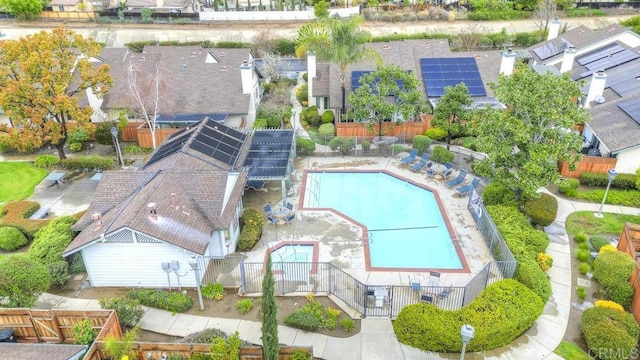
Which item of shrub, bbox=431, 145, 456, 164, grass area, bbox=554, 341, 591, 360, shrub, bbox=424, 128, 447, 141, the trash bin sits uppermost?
shrub, bbox=424, 128, 447, 141

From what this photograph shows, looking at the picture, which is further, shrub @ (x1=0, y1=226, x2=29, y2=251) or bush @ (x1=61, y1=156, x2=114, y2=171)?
bush @ (x1=61, y1=156, x2=114, y2=171)

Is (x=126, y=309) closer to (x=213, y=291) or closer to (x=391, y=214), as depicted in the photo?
(x=213, y=291)

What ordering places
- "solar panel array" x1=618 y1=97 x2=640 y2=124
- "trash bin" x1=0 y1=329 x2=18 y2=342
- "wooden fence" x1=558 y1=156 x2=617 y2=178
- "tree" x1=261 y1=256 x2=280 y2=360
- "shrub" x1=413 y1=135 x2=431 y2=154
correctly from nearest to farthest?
1. "tree" x1=261 y1=256 x2=280 y2=360
2. "trash bin" x1=0 y1=329 x2=18 y2=342
3. "wooden fence" x1=558 y1=156 x2=617 y2=178
4. "solar panel array" x1=618 y1=97 x2=640 y2=124
5. "shrub" x1=413 y1=135 x2=431 y2=154

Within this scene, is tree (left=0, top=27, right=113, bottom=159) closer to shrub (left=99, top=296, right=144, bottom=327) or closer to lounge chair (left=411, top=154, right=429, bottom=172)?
shrub (left=99, top=296, right=144, bottom=327)

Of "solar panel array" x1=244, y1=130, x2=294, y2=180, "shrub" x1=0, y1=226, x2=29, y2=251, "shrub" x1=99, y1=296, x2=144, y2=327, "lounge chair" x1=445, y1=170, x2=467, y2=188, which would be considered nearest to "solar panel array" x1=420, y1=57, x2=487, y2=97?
"lounge chair" x1=445, y1=170, x2=467, y2=188

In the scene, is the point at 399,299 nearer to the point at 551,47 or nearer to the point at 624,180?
the point at 624,180

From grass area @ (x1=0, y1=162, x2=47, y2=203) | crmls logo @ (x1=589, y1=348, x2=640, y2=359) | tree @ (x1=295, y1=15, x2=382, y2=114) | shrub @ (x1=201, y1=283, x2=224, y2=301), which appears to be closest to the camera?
crmls logo @ (x1=589, y1=348, x2=640, y2=359)

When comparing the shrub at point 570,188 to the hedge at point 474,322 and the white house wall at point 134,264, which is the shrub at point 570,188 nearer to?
the hedge at point 474,322
